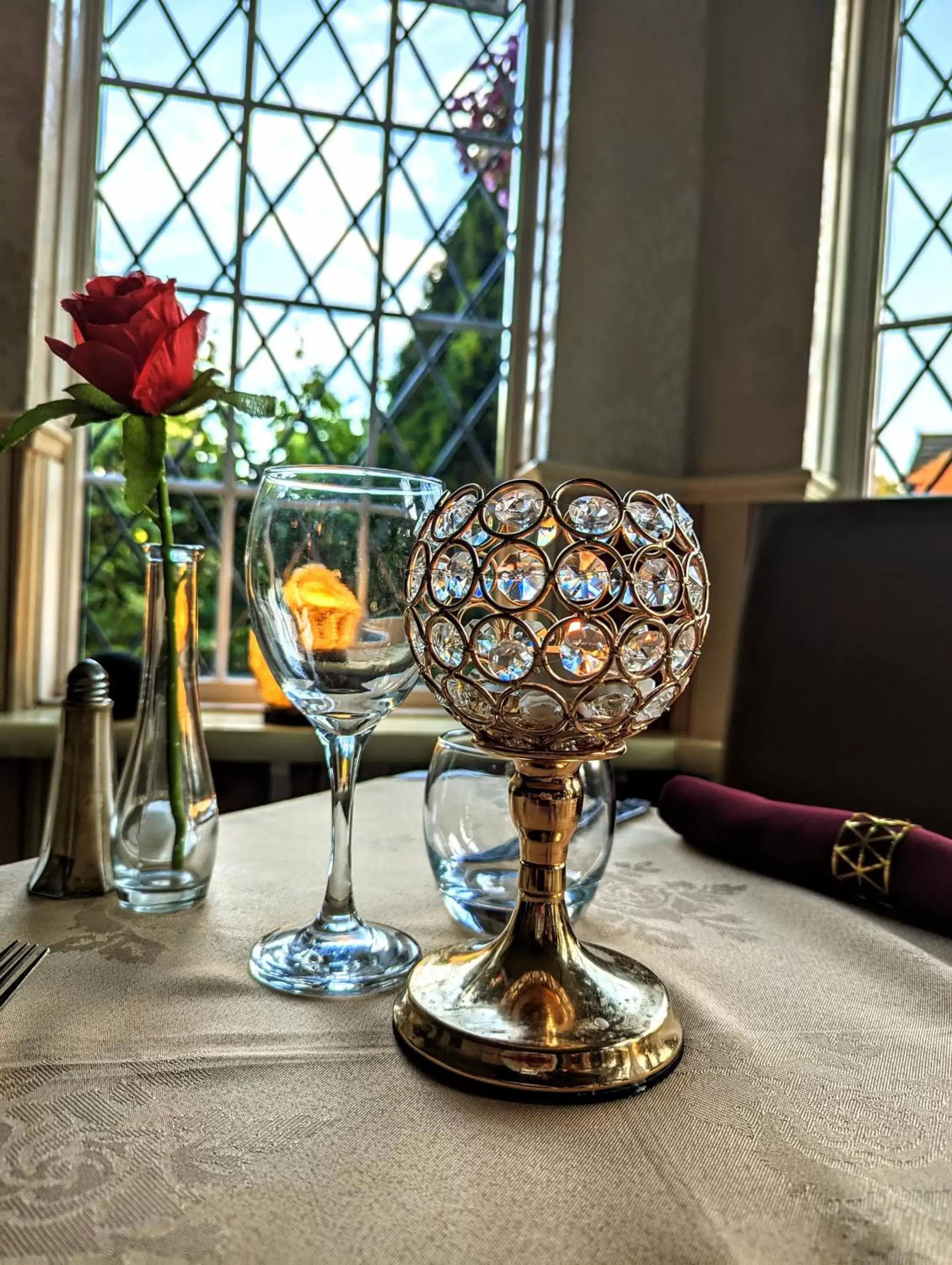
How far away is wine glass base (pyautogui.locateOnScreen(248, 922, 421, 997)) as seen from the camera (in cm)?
46

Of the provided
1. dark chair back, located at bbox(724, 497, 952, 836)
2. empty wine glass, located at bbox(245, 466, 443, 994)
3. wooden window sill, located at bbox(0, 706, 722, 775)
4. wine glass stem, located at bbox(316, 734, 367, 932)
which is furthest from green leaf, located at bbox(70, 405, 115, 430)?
wooden window sill, located at bbox(0, 706, 722, 775)

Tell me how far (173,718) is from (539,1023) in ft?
1.01

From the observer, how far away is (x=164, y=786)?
0.58m

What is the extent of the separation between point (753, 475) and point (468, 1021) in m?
1.55

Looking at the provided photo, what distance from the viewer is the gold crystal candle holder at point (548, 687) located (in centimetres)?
38

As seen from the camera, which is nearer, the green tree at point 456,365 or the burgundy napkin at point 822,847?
the burgundy napkin at point 822,847

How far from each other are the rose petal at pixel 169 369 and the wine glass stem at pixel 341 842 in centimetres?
21

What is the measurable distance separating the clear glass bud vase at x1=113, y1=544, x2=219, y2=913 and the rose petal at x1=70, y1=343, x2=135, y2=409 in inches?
4.0

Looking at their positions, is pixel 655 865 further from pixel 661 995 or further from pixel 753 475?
pixel 753 475

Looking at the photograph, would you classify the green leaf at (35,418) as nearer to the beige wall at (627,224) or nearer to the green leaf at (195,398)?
the green leaf at (195,398)

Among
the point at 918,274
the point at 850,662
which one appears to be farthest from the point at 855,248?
the point at 850,662

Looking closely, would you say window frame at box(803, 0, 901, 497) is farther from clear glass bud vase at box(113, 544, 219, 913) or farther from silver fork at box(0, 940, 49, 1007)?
silver fork at box(0, 940, 49, 1007)

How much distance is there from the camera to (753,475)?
5.82 ft

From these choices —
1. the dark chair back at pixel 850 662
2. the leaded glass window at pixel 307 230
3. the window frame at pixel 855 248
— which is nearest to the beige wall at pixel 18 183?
the leaded glass window at pixel 307 230
